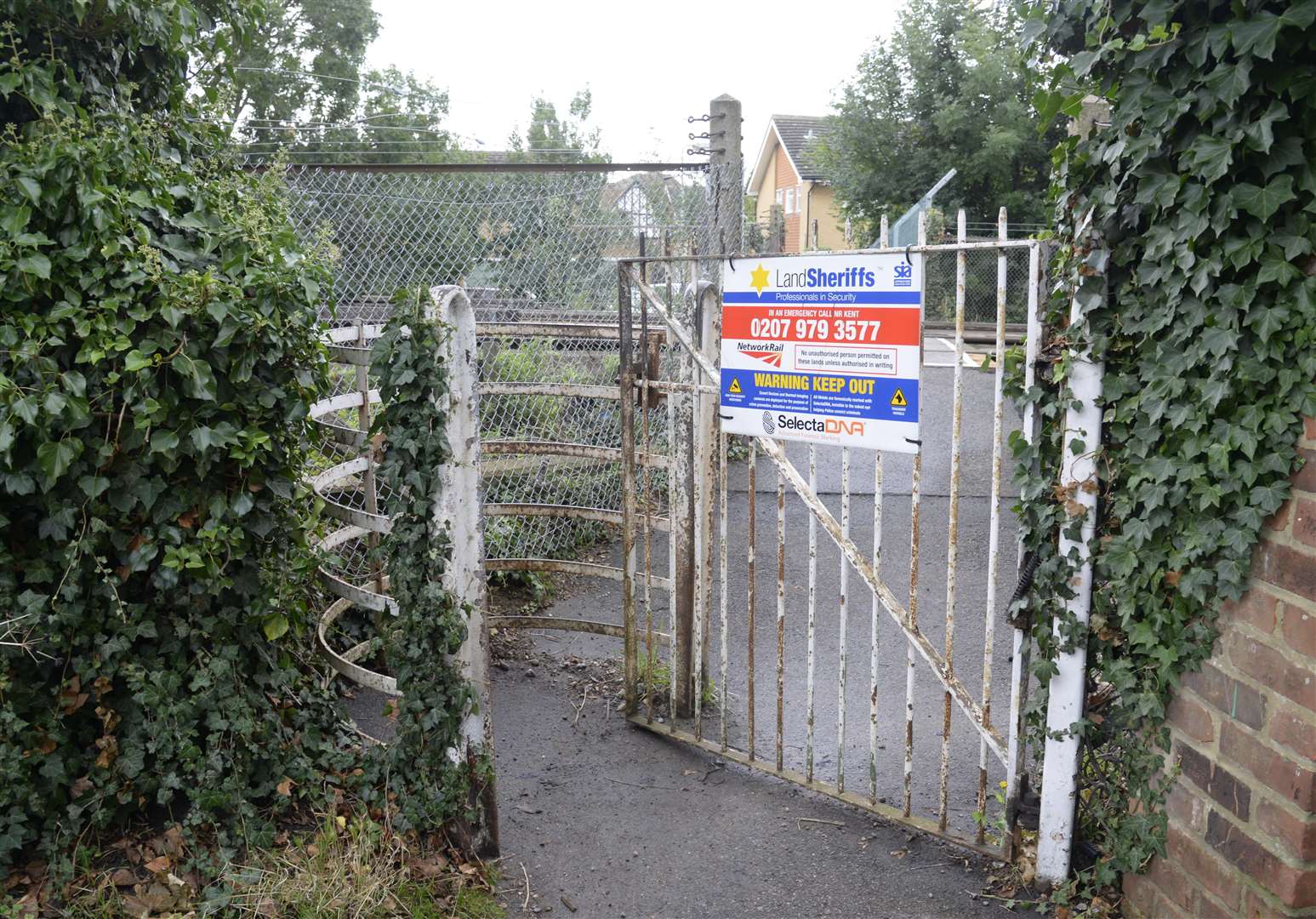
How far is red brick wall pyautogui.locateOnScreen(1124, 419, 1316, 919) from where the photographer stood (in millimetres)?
2516

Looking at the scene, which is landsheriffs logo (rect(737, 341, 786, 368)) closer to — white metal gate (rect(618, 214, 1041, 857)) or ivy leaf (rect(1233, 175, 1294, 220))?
white metal gate (rect(618, 214, 1041, 857))

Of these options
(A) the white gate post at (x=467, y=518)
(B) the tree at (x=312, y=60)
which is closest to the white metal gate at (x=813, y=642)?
(A) the white gate post at (x=467, y=518)

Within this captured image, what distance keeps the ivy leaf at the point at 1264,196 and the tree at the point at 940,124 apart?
20.6 m

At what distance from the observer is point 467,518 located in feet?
11.7

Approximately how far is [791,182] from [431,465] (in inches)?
1615

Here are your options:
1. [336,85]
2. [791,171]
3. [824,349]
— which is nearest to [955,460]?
[824,349]

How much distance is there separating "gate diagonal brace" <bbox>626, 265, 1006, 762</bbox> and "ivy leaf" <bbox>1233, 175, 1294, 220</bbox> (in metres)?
1.67

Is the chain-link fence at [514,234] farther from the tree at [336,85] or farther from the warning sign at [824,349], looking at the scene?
the tree at [336,85]

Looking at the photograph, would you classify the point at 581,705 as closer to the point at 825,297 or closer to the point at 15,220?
the point at 825,297

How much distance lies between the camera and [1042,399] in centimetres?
328

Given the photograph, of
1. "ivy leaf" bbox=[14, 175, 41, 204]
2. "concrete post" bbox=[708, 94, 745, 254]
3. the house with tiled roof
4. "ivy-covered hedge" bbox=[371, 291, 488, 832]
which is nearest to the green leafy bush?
"ivy-covered hedge" bbox=[371, 291, 488, 832]

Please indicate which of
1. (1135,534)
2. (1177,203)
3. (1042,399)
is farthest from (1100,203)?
(1135,534)

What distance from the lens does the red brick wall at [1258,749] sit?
8.25 ft

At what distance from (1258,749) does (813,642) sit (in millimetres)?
1636
